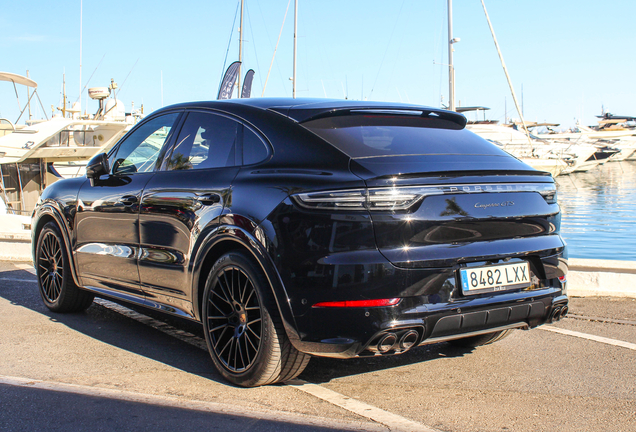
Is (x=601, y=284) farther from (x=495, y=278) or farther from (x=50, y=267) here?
(x=50, y=267)

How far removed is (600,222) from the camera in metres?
21.0

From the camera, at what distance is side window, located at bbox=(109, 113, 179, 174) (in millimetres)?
4672

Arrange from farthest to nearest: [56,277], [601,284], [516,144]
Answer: [516,144], [601,284], [56,277]

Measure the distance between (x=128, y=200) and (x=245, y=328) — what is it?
4.99ft

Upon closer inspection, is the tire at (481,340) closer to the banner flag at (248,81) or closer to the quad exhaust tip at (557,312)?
the quad exhaust tip at (557,312)

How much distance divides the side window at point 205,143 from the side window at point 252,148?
3.7 inches

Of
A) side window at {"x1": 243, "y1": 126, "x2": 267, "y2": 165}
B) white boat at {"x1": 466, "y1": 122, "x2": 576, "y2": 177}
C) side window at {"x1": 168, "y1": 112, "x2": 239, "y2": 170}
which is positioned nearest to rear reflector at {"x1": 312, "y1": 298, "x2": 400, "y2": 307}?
side window at {"x1": 243, "y1": 126, "x2": 267, "y2": 165}

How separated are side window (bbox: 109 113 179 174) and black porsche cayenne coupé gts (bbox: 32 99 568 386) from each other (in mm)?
114

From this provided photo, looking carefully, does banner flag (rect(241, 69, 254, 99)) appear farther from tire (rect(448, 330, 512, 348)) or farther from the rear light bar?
the rear light bar

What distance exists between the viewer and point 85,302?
19.0 feet

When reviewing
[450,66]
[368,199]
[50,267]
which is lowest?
[50,267]

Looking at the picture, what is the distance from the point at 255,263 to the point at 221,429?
0.88 m

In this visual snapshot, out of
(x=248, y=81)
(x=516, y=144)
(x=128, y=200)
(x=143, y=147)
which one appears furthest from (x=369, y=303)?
(x=516, y=144)

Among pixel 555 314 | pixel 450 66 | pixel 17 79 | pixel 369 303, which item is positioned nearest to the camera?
pixel 369 303
